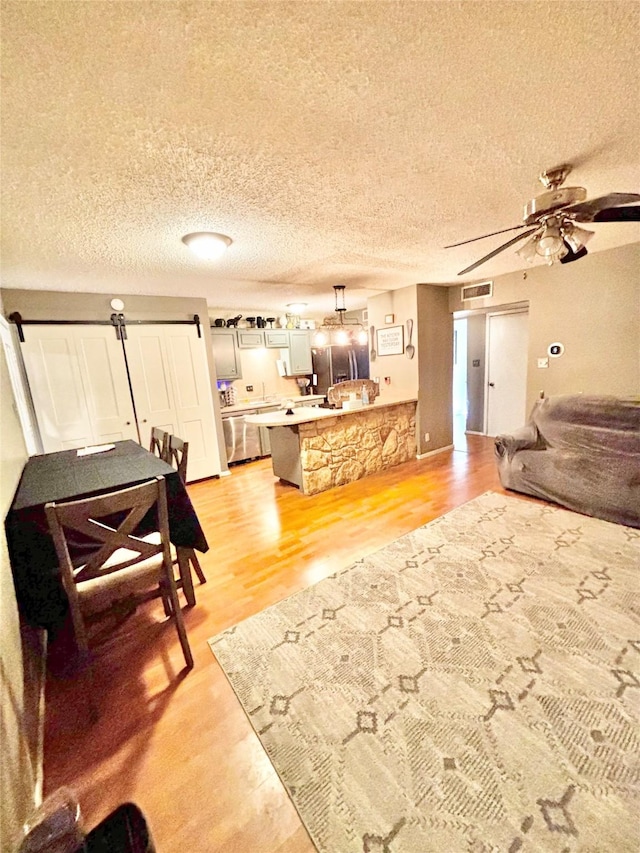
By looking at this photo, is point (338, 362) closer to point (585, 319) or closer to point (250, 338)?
point (250, 338)

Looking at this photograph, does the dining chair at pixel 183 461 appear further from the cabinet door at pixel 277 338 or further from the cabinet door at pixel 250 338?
the cabinet door at pixel 277 338

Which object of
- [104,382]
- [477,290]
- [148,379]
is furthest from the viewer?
[477,290]

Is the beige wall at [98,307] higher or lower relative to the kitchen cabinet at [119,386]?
higher

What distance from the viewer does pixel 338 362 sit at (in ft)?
20.9

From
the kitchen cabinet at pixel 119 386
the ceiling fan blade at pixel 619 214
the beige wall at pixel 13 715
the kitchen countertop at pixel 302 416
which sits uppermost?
the ceiling fan blade at pixel 619 214

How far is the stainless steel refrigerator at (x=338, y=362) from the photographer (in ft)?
20.8

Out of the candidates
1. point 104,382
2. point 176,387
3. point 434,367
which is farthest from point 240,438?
point 434,367

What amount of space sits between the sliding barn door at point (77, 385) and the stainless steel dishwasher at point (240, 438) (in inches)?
52.6

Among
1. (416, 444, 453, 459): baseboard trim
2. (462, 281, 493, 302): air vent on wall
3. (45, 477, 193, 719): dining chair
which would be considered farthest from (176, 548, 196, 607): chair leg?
(462, 281, 493, 302): air vent on wall

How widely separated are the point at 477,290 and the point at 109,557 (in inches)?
195

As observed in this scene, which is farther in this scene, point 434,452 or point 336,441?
point 434,452

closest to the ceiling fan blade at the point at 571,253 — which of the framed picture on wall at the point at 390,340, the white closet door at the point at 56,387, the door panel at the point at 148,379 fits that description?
the framed picture on wall at the point at 390,340

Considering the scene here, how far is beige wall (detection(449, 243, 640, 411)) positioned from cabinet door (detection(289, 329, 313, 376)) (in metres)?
3.29

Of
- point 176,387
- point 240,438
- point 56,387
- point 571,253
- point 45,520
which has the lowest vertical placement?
point 240,438
